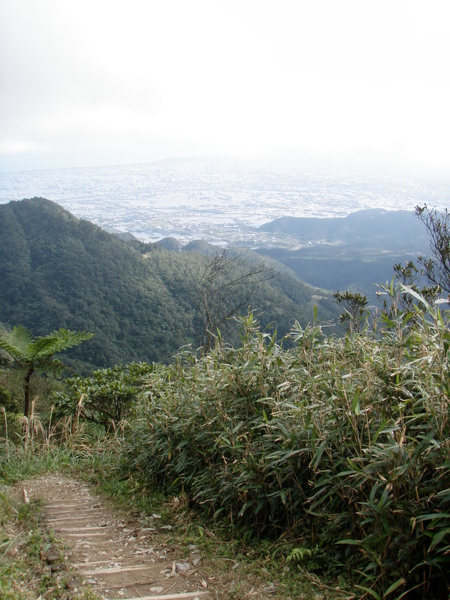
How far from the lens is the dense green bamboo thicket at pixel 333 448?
5.44 ft

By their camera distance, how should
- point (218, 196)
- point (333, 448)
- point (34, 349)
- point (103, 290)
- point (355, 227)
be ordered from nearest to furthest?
point (333, 448) → point (34, 349) → point (103, 290) → point (355, 227) → point (218, 196)

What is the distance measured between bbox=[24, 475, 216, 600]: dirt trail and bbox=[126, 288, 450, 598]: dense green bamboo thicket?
29 cm

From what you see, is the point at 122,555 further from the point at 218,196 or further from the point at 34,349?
the point at 218,196

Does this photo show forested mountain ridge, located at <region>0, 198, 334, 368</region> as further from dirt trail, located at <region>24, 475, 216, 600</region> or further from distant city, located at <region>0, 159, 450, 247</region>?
dirt trail, located at <region>24, 475, 216, 600</region>

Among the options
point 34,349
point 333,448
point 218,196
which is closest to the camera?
point 333,448

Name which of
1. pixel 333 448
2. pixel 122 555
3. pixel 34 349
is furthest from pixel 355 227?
pixel 122 555

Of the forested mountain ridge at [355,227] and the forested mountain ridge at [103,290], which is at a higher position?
the forested mountain ridge at [355,227]

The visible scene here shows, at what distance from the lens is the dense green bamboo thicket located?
1.66 meters

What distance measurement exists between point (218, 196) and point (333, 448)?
73.2 metres

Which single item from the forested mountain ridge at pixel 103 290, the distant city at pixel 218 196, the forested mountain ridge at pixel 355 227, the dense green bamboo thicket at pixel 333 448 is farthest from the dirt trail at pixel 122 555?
the forested mountain ridge at pixel 355 227

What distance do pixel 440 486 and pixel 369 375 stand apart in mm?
539

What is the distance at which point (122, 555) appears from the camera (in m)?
2.15

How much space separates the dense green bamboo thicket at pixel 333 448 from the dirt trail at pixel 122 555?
294 millimetres

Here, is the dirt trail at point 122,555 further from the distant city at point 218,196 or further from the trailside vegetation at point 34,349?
the distant city at point 218,196
